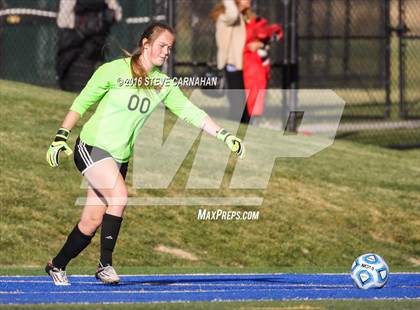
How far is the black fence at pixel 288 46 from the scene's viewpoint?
22375mm

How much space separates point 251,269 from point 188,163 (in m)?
4.65

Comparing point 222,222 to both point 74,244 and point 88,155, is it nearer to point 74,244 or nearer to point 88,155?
point 74,244

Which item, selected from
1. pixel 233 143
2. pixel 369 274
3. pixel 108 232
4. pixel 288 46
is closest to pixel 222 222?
pixel 369 274

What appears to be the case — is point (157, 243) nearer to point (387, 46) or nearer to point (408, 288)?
point (408, 288)

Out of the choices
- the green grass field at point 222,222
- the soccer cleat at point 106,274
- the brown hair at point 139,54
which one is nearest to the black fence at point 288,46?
the green grass field at point 222,222

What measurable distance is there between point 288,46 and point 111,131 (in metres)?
12.7

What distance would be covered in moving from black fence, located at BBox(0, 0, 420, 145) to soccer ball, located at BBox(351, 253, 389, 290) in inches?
401

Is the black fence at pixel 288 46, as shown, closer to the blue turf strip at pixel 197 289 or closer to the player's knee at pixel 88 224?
the blue turf strip at pixel 197 289

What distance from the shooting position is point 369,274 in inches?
443

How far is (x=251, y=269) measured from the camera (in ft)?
46.5

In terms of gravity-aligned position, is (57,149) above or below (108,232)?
above

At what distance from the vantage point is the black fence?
22375mm

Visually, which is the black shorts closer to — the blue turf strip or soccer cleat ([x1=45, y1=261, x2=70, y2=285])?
soccer cleat ([x1=45, y1=261, x2=70, y2=285])

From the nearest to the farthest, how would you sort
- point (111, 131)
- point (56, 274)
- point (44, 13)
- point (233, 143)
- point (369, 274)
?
point (111, 131), point (233, 143), point (56, 274), point (369, 274), point (44, 13)
